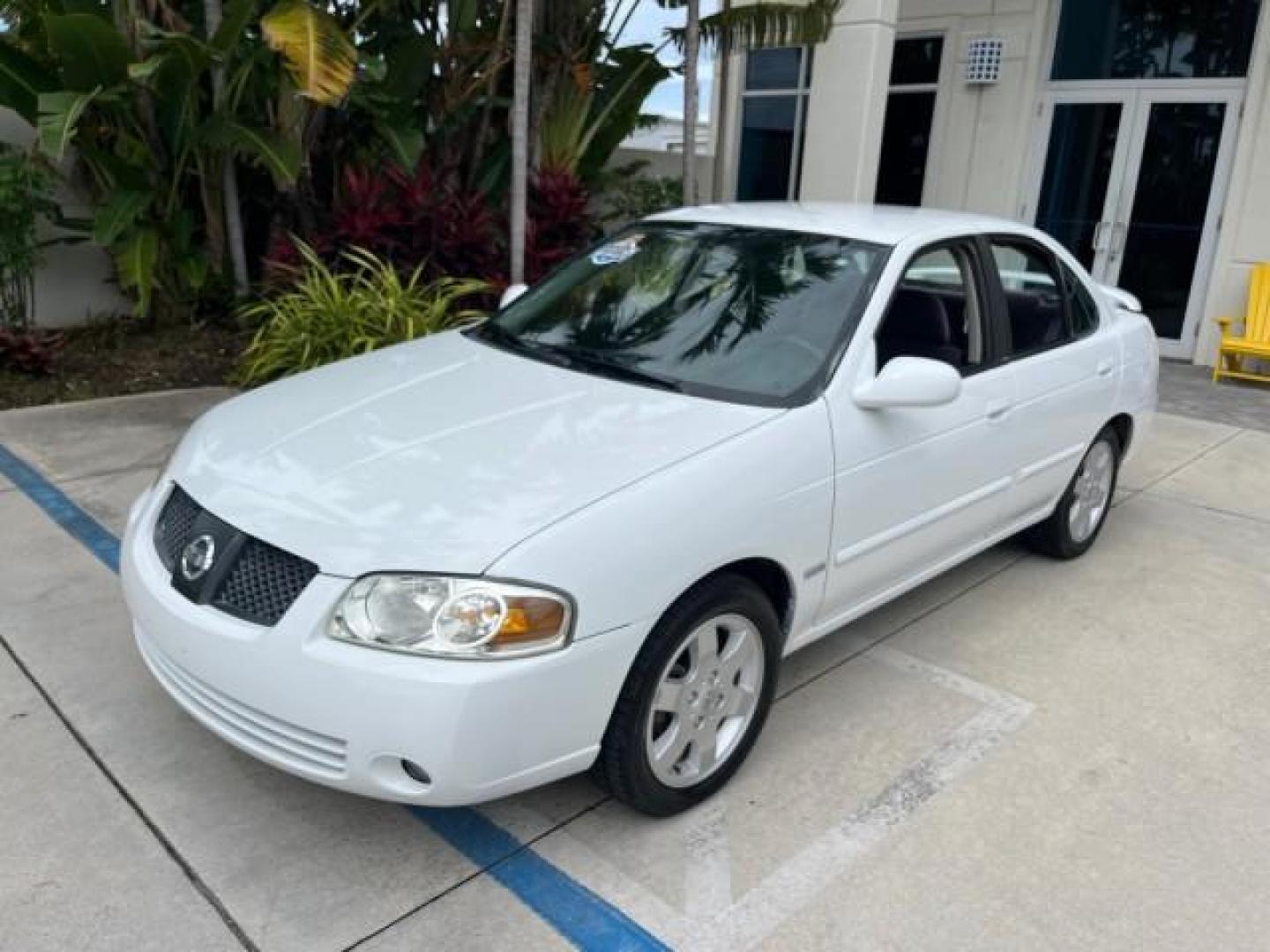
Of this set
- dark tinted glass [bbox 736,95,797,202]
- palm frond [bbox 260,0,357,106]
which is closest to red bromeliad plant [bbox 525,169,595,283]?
palm frond [bbox 260,0,357,106]

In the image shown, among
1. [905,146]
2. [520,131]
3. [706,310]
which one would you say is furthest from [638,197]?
[706,310]

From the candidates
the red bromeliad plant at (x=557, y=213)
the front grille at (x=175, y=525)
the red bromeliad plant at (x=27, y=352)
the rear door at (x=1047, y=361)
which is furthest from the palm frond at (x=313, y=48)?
the rear door at (x=1047, y=361)

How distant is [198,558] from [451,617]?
2.65ft

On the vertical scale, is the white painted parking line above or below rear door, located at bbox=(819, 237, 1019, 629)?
below

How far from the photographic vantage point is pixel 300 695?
246 centimetres

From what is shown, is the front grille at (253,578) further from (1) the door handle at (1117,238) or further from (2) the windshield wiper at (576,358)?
(1) the door handle at (1117,238)

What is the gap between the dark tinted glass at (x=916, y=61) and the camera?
11562mm

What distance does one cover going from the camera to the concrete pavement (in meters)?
2.58

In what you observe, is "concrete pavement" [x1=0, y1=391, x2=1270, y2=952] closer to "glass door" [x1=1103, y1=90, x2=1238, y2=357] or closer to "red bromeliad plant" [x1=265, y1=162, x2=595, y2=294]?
"red bromeliad plant" [x1=265, y1=162, x2=595, y2=294]

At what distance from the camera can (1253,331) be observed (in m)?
9.49

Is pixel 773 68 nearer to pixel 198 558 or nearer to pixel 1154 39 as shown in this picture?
pixel 1154 39

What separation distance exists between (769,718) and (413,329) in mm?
4141

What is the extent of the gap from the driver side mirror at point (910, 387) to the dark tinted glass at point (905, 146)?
9.17m

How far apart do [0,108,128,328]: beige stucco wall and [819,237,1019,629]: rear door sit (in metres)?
7.28
